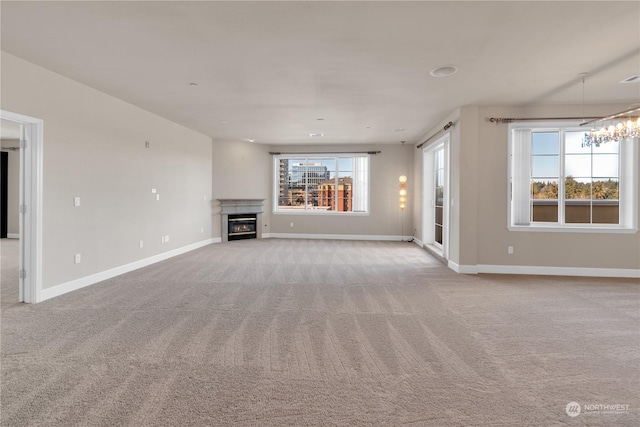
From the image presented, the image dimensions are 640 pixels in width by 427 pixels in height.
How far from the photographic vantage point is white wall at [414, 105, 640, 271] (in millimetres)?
5430

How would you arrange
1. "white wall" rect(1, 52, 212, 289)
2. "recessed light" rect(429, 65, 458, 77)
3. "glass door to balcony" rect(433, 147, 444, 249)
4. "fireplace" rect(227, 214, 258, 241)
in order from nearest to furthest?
1. "recessed light" rect(429, 65, 458, 77)
2. "white wall" rect(1, 52, 212, 289)
3. "glass door to balcony" rect(433, 147, 444, 249)
4. "fireplace" rect(227, 214, 258, 241)

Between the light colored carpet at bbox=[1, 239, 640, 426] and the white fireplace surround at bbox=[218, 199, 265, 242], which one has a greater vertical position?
the white fireplace surround at bbox=[218, 199, 265, 242]

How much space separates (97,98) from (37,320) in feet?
10.3

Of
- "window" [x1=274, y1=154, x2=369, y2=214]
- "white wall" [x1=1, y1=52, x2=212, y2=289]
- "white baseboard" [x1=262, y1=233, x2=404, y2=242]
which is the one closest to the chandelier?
"white baseboard" [x1=262, y1=233, x2=404, y2=242]

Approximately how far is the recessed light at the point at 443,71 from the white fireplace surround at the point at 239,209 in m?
6.50

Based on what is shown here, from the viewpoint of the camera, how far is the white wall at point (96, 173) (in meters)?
4.02

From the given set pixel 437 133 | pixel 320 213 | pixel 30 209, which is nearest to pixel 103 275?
pixel 30 209

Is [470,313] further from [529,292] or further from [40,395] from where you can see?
[40,395]

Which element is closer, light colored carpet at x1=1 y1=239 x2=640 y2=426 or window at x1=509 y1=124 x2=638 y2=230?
light colored carpet at x1=1 y1=239 x2=640 y2=426

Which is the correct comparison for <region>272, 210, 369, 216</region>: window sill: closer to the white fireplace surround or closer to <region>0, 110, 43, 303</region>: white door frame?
the white fireplace surround

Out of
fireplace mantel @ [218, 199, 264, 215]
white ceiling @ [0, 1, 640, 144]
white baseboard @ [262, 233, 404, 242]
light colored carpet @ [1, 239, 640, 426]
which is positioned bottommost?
light colored carpet @ [1, 239, 640, 426]

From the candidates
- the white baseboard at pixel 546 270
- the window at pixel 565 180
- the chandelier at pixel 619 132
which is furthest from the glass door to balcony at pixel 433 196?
the chandelier at pixel 619 132

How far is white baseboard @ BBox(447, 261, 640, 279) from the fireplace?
19.3 feet

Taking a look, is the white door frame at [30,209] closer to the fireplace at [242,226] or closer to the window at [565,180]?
the fireplace at [242,226]
